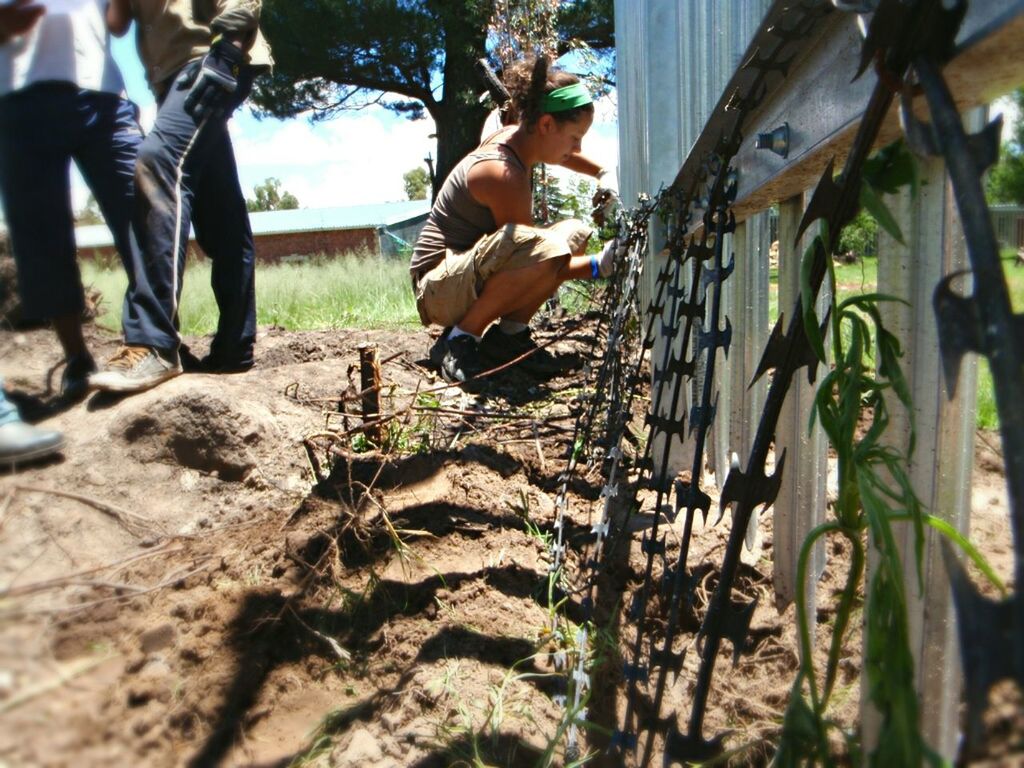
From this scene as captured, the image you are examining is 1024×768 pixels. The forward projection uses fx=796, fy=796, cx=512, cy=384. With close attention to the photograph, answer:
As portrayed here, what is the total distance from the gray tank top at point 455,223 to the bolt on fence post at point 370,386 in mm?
1863

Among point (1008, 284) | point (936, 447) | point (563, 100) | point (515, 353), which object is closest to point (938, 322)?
point (1008, 284)

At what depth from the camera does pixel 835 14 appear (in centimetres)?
91

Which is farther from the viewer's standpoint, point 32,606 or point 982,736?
point 32,606

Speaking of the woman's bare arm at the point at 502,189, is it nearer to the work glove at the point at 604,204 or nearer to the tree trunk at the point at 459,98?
the work glove at the point at 604,204

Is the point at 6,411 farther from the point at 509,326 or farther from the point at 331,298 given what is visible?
the point at 331,298

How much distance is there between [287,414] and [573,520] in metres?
0.96

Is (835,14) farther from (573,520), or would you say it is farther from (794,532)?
(573,520)

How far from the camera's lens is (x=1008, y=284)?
0.52 m

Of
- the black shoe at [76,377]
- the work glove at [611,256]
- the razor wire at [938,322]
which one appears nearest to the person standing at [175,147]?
the black shoe at [76,377]

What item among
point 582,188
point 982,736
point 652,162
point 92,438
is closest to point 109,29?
point 92,438

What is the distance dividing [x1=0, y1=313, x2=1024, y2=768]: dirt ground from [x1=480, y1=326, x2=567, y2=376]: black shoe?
1.10 metres

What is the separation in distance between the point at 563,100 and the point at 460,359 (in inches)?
53.3

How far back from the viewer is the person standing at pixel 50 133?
60 centimetres

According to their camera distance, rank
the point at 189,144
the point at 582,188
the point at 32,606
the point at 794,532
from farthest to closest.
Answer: the point at 582,188
the point at 189,144
the point at 794,532
the point at 32,606
